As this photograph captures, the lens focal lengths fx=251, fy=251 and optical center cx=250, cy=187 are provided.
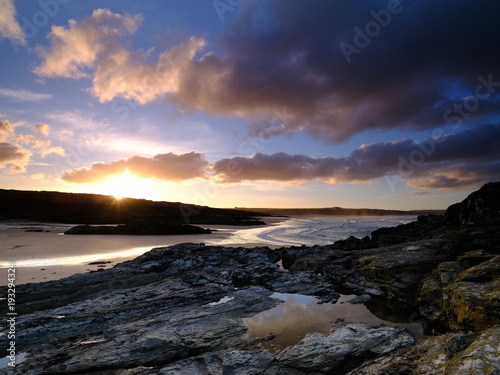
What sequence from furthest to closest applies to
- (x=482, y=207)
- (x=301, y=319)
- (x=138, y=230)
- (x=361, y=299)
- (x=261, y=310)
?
(x=138, y=230) → (x=482, y=207) → (x=361, y=299) → (x=261, y=310) → (x=301, y=319)

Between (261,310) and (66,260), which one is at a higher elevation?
(261,310)

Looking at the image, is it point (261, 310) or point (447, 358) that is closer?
point (447, 358)

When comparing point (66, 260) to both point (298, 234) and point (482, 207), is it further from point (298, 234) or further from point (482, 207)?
point (298, 234)

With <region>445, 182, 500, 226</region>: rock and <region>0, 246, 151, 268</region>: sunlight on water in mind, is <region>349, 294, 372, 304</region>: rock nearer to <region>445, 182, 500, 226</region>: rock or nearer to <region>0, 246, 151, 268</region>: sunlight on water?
<region>445, 182, 500, 226</region>: rock

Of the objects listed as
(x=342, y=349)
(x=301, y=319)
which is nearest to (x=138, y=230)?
(x=301, y=319)

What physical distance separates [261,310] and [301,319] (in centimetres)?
172

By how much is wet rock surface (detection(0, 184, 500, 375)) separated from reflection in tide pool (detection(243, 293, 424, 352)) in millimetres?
386

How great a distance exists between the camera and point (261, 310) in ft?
34.7

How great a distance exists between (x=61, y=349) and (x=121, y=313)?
2581 millimetres

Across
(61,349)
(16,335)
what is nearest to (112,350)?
(61,349)

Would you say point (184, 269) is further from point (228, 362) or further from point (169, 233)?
point (169, 233)

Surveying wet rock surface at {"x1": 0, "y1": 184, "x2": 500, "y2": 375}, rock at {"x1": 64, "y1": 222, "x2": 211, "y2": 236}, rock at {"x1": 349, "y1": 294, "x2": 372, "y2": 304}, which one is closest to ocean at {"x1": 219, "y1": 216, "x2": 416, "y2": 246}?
rock at {"x1": 64, "y1": 222, "x2": 211, "y2": 236}

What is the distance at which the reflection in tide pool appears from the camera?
8.39 m

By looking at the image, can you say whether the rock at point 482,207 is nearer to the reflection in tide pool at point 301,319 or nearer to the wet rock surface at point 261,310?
the wet rock surface at point 261,310
